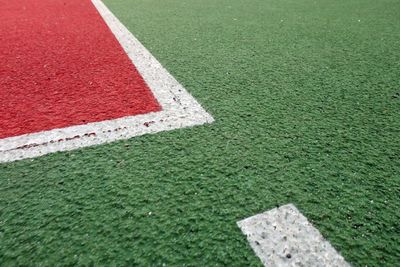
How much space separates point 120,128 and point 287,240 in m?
1.04

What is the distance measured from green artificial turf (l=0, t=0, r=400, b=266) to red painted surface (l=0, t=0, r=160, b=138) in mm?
363

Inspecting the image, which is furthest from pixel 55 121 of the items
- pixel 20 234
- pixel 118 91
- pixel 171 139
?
pixel 20 234

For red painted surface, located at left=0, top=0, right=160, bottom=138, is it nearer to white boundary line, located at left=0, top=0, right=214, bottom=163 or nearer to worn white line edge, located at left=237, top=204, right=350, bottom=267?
white boundary line, located at left=0, top=0, right=214, bottom=163

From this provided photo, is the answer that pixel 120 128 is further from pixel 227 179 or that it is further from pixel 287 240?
pixel 287 240

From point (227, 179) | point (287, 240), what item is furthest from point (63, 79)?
point (287, 240)

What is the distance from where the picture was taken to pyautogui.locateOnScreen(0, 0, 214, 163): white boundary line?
156 centimetres

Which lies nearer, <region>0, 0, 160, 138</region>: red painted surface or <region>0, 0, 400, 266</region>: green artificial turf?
<region>0, 0, 400, 266</region>: green artificial turf

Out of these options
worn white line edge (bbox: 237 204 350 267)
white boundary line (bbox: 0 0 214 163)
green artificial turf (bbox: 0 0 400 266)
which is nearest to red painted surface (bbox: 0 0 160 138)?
white boundary line (bbox: 0 0 214 163)

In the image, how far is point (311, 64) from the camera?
8.69 feet

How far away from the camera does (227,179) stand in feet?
4.44

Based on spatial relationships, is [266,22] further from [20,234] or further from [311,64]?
[20,234]

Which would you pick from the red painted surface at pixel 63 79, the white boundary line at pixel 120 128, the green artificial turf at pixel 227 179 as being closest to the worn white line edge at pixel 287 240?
the green artificial turf at pixel 227 179

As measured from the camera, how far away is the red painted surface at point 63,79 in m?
1.84

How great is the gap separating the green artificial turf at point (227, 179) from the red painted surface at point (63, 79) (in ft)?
1.19
